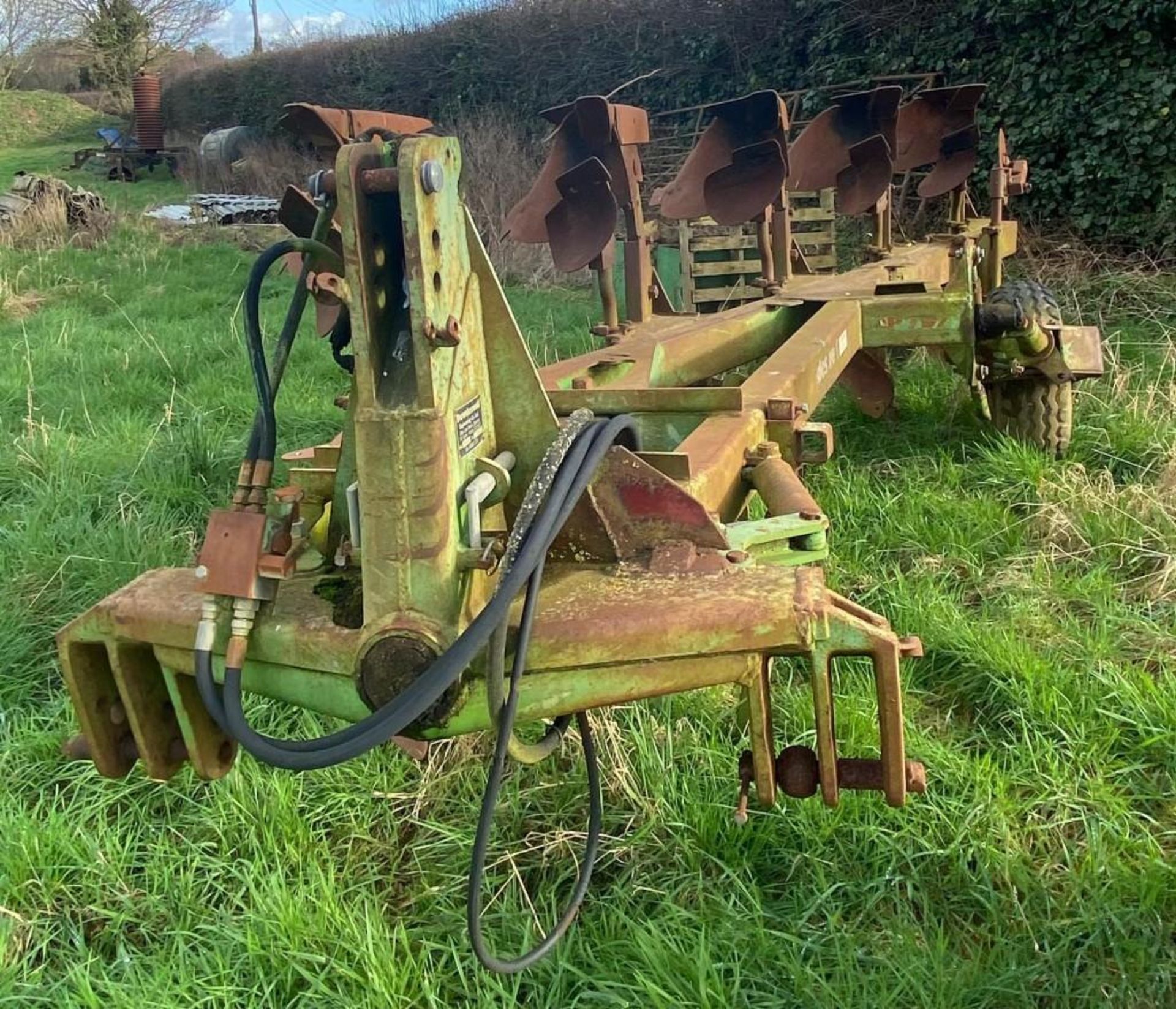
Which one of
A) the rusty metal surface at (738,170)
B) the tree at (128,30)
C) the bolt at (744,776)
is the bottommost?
the bolt at (744,776)

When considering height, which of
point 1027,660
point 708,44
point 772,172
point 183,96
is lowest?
point 1027,660

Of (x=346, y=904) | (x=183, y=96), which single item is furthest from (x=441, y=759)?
(x=183, y=96)

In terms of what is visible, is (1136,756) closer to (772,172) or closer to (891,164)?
(772,172)

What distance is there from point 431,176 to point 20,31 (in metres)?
35.9

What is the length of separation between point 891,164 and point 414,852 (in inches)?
132

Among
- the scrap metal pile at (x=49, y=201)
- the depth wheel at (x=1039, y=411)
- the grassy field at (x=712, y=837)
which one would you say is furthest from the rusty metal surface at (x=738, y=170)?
the scrap metal pile at (x=49, y=201)

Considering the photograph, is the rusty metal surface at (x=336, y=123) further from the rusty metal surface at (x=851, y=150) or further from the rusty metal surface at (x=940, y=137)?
the rusty metal surface at (x=940, y=137)

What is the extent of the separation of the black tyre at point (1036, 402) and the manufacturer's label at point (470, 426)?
3.13m

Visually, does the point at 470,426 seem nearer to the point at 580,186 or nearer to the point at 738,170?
the point at 580,186

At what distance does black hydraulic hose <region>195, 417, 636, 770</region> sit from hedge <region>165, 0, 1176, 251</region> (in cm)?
781

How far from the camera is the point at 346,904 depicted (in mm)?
2090

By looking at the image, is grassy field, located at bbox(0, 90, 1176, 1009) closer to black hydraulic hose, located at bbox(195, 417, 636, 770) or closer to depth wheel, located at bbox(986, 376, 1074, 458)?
depth wheel, located at bbox(986, 376, 1074, 458)

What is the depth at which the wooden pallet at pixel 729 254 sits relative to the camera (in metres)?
6.46

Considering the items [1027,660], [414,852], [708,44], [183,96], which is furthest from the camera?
[183,96]
